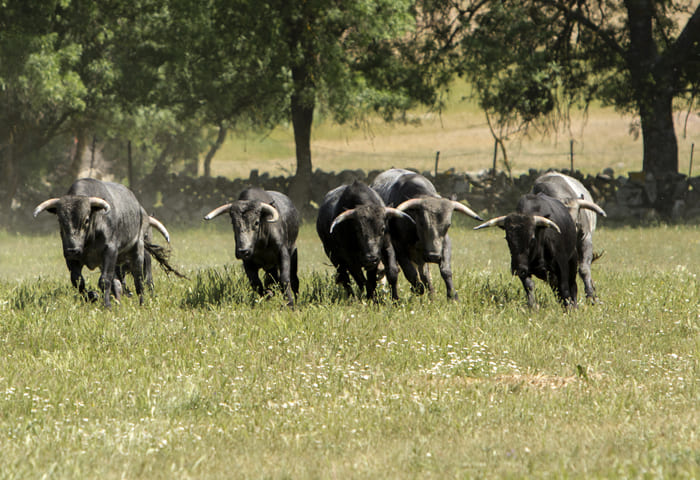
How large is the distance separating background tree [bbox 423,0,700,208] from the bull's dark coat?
14.8 metres

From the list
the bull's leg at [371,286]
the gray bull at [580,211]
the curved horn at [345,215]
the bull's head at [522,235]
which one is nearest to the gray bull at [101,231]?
the curved horn at [345,215]

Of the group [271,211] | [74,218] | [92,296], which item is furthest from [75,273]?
[271,211]

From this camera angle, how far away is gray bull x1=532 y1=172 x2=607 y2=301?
11.1 metres

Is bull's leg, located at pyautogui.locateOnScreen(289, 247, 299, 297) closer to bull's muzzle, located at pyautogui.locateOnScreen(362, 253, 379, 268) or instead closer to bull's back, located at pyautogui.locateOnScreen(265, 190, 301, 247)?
bull's back, located at pyautogui.locateOnScreen(265, 190, 301, 247)

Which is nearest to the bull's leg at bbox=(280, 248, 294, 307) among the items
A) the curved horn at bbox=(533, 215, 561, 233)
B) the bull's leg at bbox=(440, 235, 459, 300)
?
the bull's leg at bbox=(440, 235, 459, 300)

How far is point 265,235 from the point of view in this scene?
10766 mm

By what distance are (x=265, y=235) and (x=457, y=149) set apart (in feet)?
217

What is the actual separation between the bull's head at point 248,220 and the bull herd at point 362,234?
0.5 inches

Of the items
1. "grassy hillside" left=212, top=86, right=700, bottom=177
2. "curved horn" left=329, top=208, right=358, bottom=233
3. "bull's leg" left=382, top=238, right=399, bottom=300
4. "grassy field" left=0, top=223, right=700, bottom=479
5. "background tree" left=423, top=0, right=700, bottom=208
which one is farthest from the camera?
"grassy hillside" left=212, top=86, right=700, bottom=177

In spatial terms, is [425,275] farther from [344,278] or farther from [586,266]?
[586,266]

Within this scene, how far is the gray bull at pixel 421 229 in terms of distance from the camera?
10.3 m

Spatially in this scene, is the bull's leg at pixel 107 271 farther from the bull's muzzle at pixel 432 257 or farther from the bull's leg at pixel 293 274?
the bull's muzzle at pixel 432 257

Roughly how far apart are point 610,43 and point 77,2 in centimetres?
1674

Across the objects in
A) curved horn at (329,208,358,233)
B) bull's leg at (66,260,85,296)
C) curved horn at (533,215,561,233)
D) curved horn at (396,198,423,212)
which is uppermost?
curved horn at (396,198,423,212)
